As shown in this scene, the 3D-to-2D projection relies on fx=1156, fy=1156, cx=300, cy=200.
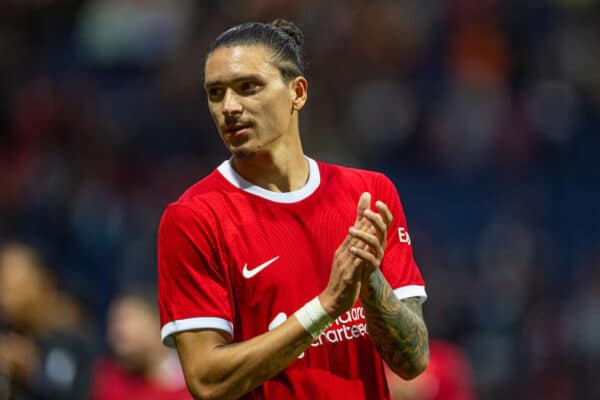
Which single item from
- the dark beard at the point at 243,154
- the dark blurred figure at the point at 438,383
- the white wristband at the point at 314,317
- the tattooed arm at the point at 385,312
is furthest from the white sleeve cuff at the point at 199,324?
the dark blurred figure at the point at 438,383

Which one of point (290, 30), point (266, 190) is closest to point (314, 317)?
point (266, 190)

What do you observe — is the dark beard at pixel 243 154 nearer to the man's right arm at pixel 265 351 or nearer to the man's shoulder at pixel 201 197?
the man's shoulder at pixel 201 197

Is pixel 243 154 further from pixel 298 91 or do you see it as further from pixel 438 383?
pixel 438 383

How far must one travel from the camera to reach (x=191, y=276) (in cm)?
365

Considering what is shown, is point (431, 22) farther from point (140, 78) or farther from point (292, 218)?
point (292, 218)


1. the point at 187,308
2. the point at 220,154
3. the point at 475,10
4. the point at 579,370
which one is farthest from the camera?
the point at 475,10

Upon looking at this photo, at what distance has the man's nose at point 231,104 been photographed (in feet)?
12.2

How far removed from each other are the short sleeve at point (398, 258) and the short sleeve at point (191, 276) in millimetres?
613

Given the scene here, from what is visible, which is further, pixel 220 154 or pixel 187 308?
pixel 220 154

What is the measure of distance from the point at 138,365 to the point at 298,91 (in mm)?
3800

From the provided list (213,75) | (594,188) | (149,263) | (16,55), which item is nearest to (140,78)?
(16,55)

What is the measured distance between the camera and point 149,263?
33.5 feet

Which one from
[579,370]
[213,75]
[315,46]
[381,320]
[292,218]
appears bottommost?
[579,370]

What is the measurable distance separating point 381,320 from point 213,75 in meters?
0.96
